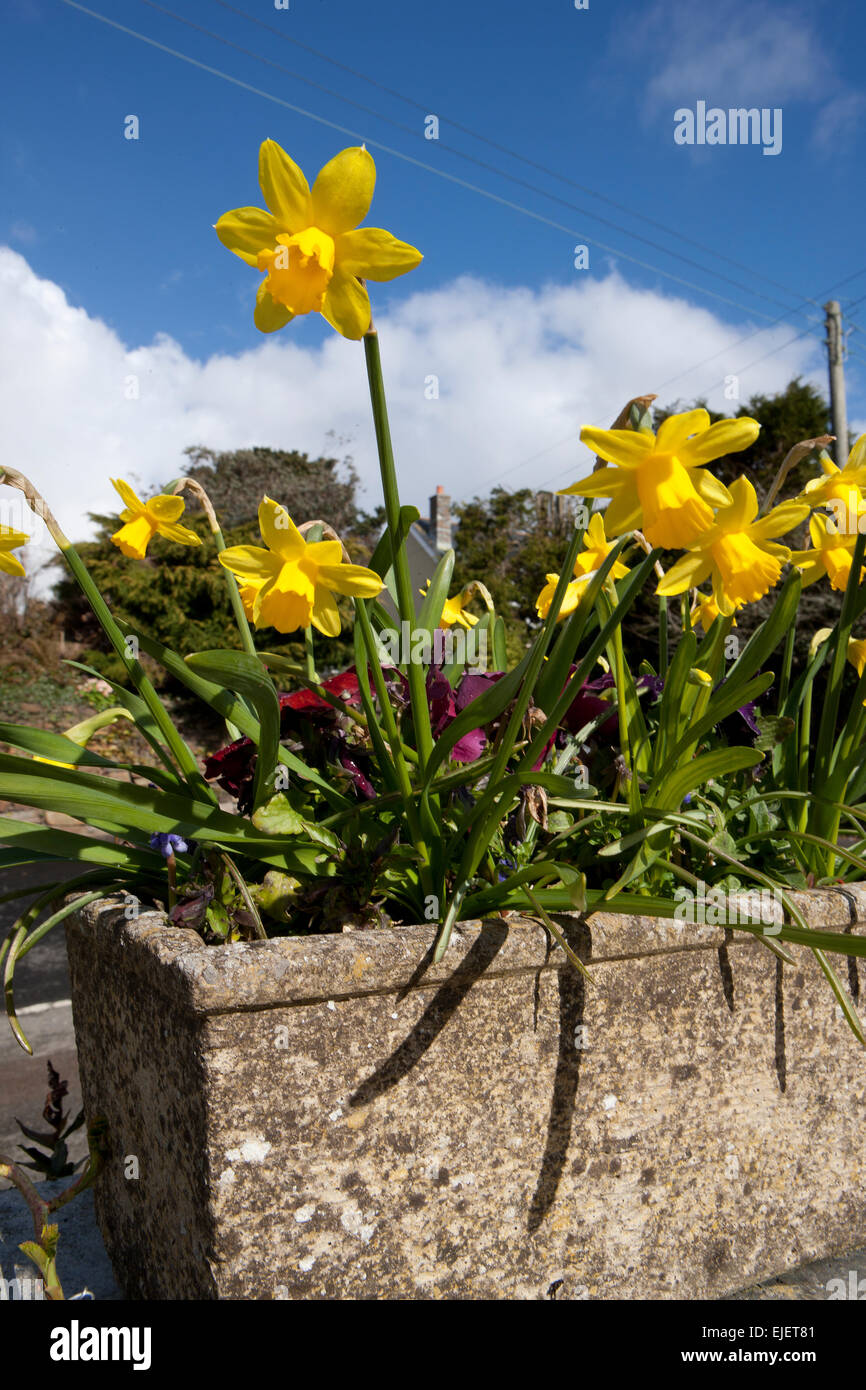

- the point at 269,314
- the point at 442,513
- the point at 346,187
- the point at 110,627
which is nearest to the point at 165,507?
the point at 110,627

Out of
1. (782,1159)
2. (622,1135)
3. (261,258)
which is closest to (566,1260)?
(622,1135)

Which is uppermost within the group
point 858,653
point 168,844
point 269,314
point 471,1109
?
point 269,314

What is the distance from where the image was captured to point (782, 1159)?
3.75 ft

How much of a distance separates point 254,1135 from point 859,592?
1.00 metres

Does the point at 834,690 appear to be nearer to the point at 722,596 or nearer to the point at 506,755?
the point at 722,596

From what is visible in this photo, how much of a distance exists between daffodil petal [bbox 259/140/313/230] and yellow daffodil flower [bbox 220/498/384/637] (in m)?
0.27

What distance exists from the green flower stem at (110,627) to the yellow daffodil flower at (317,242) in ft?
1.33

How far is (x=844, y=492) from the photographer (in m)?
1.14

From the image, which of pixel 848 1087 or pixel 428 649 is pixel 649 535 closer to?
pixel 428 649

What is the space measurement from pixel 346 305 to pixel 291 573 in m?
0.27

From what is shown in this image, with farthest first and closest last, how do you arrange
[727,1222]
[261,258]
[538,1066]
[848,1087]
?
[848,1087] → [727,1222] → [538,1066] → [261,258]

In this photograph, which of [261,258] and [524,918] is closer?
[261,258]

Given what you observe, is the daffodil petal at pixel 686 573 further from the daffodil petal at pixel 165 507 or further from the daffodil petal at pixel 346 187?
the daffodil petal at pixel 165 507

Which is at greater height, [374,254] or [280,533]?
[374,254]
